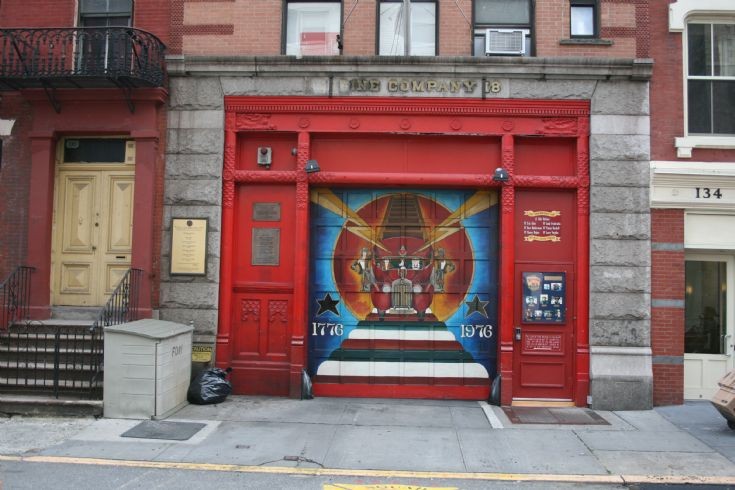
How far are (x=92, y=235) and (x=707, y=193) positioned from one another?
10343mm

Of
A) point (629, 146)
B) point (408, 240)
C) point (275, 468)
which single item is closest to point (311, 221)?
point (408, 240)

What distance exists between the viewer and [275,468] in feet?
21.3

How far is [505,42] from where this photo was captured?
9781 mm

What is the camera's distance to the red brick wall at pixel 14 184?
10.0 metres

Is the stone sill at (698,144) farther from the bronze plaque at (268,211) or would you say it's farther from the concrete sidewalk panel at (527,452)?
the bronze plaque at (268,211)

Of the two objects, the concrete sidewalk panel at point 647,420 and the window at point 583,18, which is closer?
the concrete sidewalk panel at point 647,420

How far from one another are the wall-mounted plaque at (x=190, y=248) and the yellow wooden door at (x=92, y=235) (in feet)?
2.96

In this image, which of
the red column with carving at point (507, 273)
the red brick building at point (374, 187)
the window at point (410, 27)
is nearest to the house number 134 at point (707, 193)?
the red brick building at point (374, 187)

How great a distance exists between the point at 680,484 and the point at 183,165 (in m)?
8.39

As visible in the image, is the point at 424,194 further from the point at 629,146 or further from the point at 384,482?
the point at 384,482

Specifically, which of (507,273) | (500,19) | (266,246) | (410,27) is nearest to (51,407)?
(266,246)

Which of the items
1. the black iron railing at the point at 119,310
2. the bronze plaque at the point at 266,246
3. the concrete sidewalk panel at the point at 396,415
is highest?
the bronze plaque at the point at 266,246

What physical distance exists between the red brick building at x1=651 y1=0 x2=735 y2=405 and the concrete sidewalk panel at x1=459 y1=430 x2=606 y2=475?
9.24 ft

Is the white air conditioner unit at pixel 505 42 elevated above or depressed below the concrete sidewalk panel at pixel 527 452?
above
